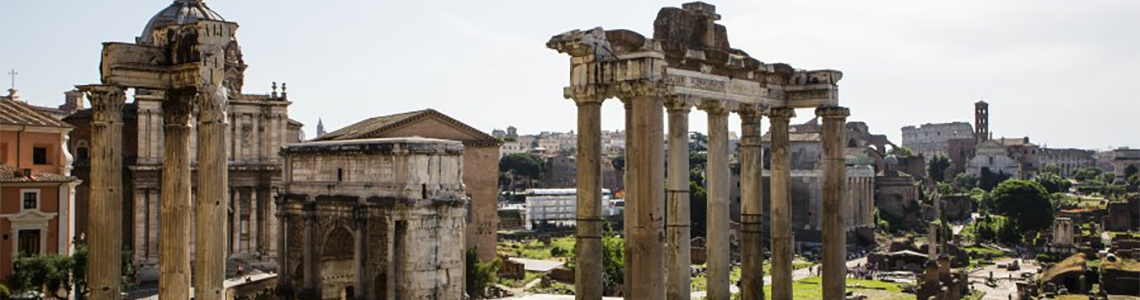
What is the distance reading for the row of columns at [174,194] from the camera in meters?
14.2

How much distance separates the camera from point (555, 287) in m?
48.2

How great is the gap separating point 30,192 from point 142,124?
8481mm

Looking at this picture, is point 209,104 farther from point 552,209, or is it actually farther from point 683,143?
point 552,209

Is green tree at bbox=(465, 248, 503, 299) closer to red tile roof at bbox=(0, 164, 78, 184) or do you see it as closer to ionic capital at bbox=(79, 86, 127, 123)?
red tile roof at bbox=(0, 164, 78, 184)

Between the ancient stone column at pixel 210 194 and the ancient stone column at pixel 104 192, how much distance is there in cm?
110

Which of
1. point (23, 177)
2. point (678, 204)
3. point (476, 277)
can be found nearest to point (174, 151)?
point (678, 204)

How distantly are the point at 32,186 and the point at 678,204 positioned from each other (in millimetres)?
22503

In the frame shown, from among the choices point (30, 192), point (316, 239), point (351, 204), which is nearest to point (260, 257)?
point (316, 239)

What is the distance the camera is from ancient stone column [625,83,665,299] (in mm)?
13578

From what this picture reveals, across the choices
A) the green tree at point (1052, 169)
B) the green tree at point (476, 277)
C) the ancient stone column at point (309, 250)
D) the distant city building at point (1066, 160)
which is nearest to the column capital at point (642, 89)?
the ancient stone column at point (309, 250)

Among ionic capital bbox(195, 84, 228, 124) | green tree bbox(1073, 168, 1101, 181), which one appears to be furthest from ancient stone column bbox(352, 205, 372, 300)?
green tree bbox(1073, 168, 1101, 181)

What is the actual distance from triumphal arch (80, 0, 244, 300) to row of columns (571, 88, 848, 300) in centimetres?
531

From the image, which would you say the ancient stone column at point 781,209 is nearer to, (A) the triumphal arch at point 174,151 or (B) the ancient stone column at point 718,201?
(B) the ancient stone column at point 718,201

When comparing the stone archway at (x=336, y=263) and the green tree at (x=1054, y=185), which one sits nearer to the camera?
the stone archway at (x=336, y=263)
